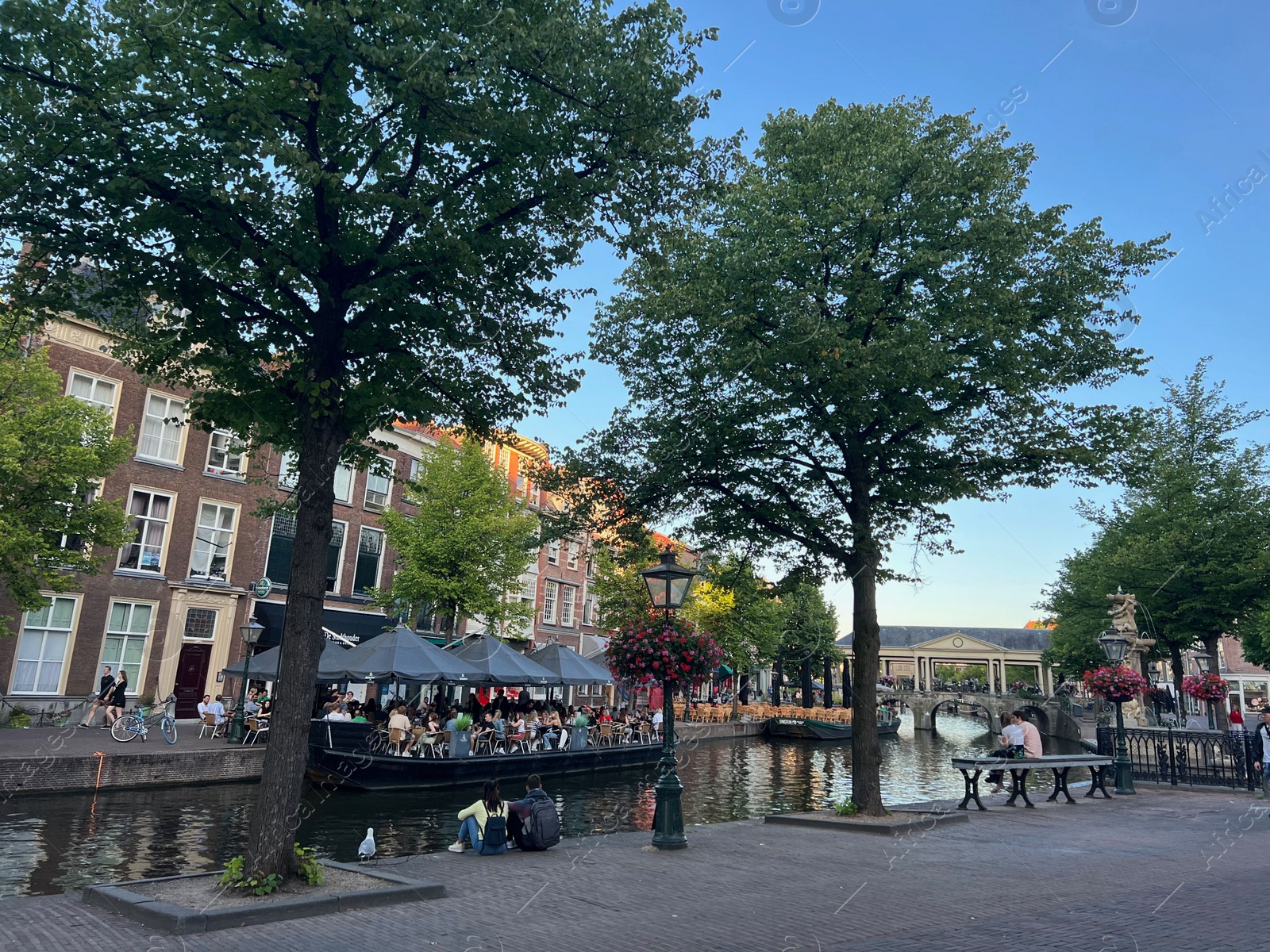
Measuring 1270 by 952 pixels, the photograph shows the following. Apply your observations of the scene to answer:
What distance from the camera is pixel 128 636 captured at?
2902 cm

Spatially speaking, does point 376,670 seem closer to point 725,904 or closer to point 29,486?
point 29,486

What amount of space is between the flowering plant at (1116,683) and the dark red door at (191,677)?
28.4 meters

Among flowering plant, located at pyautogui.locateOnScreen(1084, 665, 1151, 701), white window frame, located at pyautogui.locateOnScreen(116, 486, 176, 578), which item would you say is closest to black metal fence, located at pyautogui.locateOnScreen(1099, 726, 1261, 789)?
flowering plant, located at pyautogui.locateOnScreen(1084, 665, 1151, 701)

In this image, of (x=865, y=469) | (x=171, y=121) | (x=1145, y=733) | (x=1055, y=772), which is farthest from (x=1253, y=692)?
(x=171, y=121)

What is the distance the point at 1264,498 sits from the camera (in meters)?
33.8

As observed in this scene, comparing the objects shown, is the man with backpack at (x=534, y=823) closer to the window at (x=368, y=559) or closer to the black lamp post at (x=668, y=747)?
the black lamp post at (x=668, y=747)

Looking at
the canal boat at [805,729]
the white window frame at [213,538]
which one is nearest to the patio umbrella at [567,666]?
the white window frame at [213,538]

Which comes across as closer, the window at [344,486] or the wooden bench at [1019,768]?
the wooden bench at [1019,768]

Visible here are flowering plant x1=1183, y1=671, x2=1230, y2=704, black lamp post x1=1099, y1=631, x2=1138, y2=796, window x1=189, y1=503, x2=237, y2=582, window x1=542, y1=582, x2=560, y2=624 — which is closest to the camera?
black lamp post x1=1099, y1=631, x2=1138, y2=796

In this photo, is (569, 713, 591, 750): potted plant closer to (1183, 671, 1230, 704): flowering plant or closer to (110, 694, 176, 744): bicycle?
(110, 694, 176, 744): bicycle

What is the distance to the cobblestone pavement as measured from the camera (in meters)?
7.26

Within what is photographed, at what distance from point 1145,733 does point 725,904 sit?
19.7 meters

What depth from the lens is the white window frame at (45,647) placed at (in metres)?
26.1

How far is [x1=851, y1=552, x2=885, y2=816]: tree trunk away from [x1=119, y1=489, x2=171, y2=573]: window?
2425 cm
